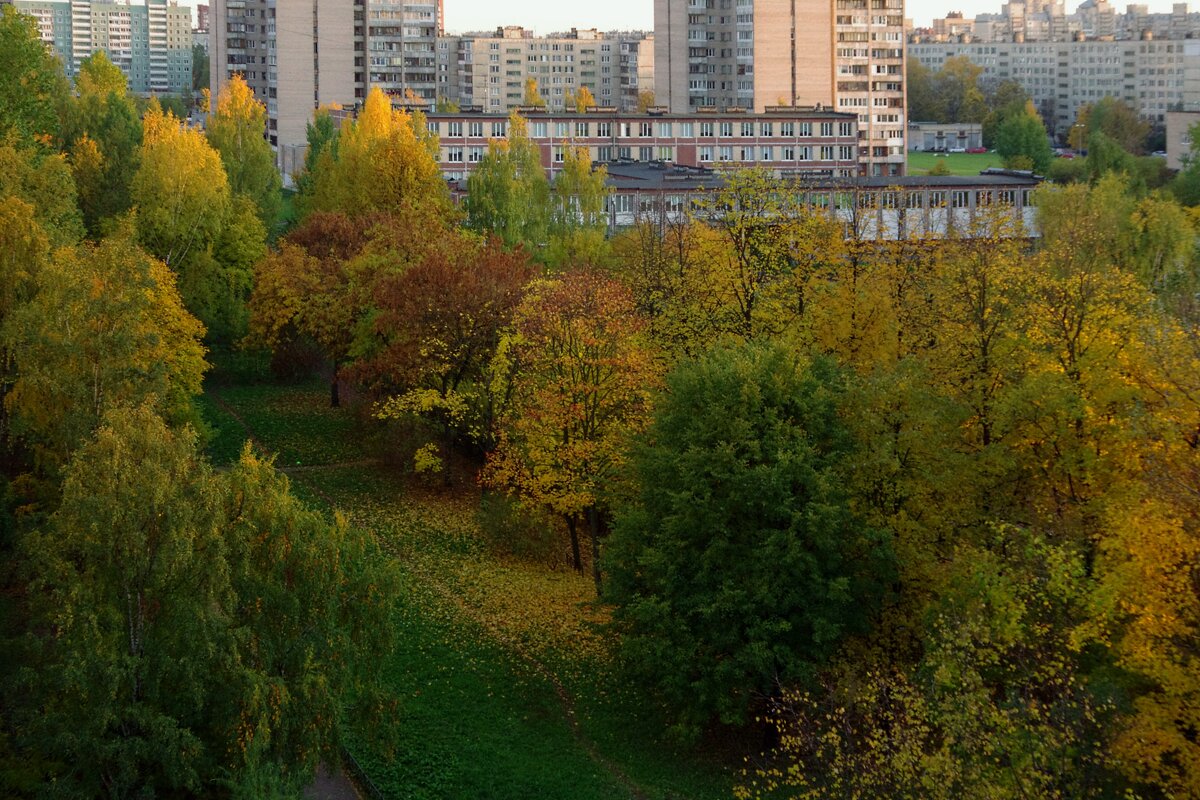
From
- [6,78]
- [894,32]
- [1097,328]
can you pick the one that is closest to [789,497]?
[1097,328]

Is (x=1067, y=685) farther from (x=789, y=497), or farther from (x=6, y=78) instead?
(x=6, y=78)

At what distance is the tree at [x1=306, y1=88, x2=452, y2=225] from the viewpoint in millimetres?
56969

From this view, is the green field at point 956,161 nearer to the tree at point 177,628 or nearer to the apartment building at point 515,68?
the apartment building at point 515,68

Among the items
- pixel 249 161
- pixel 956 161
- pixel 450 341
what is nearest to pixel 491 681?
pixel 450 341

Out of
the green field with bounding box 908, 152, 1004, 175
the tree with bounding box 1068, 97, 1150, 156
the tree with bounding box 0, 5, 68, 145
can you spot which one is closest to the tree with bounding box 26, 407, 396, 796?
the tree with bounding box 0, 5, 68, 145

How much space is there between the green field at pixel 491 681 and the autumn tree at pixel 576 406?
2.25 meters

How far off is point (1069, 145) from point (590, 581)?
14730 centimetres

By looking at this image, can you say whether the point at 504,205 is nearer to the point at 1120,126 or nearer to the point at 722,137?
the point at 722,137

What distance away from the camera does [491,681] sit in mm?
30453

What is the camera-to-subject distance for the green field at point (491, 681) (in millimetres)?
26453

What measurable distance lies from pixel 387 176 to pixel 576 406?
25.0 metres

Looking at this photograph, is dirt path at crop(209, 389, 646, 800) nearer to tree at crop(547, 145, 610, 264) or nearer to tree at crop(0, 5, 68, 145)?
tree at crop(0, 5, 68, 145)

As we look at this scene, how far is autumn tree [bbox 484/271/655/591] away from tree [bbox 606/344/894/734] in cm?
560

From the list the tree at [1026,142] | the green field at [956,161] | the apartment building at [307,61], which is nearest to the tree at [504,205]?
the apartment building at [307,61]
